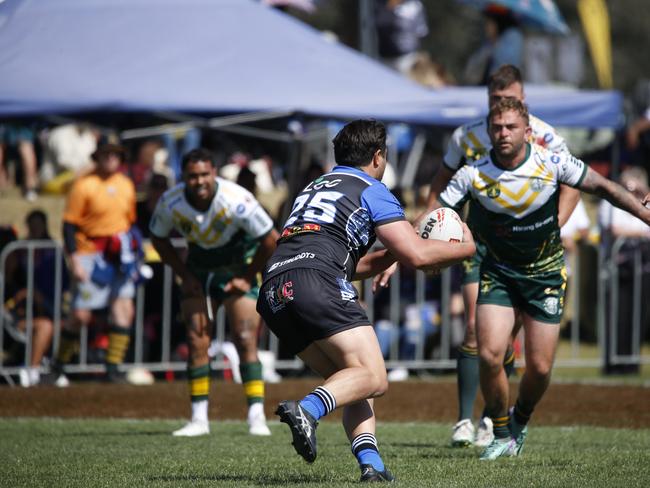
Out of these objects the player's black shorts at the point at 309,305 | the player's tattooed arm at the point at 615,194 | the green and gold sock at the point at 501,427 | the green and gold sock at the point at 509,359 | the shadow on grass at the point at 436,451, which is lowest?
the shadow on grass at the point at 436,451

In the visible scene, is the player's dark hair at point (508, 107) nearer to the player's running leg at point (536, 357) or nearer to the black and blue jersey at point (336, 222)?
the player's running leg at point (536, 357)

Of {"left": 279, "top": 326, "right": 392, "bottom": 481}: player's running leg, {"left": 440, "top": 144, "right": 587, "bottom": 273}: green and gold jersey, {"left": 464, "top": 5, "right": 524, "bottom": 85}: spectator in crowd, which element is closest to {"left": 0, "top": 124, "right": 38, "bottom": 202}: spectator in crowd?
{"left": 464, "top": 5, "right": 524, "bottom": 85}: spectator in crowd

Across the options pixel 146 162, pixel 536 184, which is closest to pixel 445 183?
pixel 536 184

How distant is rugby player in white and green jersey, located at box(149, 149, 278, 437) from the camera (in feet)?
32.9

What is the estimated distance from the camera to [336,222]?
6652 millimetres

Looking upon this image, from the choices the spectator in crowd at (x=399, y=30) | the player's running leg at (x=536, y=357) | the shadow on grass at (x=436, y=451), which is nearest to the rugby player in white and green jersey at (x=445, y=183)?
the shadow on grass at (x=436, y=451)

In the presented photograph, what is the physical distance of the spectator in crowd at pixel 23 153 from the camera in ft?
58.9

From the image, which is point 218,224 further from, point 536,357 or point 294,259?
point 294,259

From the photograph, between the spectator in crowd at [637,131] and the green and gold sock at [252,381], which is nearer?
the green and gold sock at [252,381]

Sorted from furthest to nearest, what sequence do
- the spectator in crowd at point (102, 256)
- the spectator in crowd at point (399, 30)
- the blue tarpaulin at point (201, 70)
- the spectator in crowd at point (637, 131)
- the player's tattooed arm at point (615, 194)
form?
the spectator in crowd at point (637, 131) < the spectator in crowd at point (399, 30) < the spectator in crowd at point (102, 256) < the blue tarpaulin at point (201, 70) < the player's tattooed arm at point (615, 194)

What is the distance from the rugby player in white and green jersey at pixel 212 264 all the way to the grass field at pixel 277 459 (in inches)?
15.1

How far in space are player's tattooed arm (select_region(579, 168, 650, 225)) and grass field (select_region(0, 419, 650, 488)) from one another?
1495mm

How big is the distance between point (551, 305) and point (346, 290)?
1983 mm

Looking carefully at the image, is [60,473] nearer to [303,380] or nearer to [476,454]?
[476,454]
